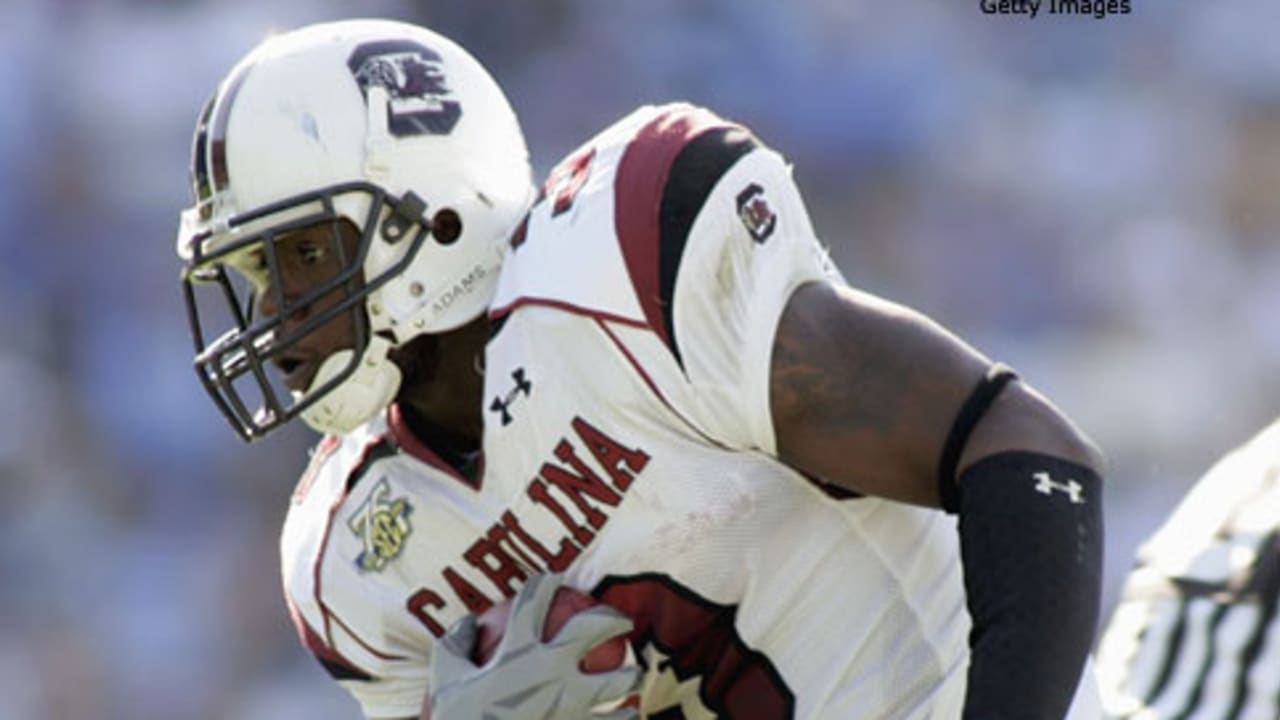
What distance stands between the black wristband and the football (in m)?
0.41

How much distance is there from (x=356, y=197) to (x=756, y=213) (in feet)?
1.71

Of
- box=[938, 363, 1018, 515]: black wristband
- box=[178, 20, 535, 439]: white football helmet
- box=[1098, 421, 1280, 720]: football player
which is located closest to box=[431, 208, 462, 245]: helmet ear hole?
box=[178, 20, 535, 439]: white football helmet

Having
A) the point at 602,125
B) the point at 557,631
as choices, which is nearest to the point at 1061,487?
the point at 557,631

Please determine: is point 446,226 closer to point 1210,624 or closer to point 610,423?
point 610,423

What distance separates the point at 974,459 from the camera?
2191 millimetres

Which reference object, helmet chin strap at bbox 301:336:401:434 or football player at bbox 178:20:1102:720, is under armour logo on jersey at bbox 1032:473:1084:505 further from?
helmet chin strap at bbox 301:336:401:434

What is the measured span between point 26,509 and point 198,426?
0.48 meters

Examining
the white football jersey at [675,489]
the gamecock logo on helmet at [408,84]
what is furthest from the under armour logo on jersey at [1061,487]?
the gamecock logo on helmet at [408,84]

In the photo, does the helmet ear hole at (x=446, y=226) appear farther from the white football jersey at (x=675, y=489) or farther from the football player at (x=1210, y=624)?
the football player at (x=1210, y=624)

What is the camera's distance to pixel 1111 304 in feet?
20.0

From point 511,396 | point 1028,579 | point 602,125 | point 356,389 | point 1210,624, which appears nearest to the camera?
point 1028,579

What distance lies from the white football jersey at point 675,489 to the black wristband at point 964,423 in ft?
0.63

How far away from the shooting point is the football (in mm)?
2430

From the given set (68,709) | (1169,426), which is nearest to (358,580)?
(68,709)
